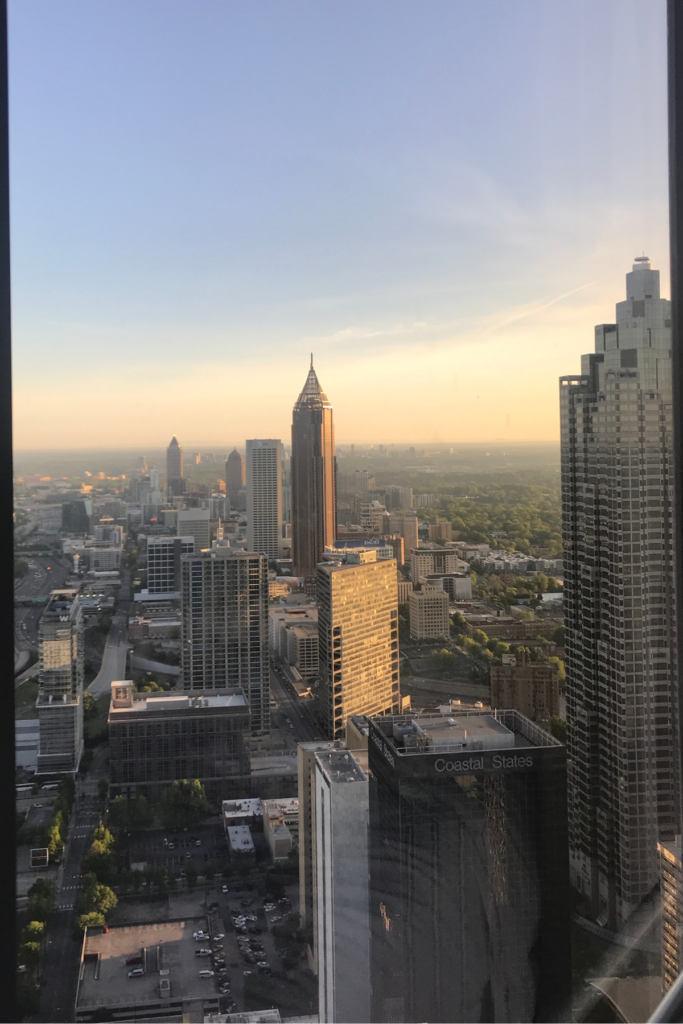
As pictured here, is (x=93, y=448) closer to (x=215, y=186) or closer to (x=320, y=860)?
(x=215, y=186)

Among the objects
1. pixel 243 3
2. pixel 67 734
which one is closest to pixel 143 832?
pixel 67 734

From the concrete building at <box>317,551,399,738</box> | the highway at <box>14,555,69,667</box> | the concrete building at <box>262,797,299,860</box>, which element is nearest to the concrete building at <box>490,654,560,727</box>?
the concrete building at <box>317,551,399,738</box>

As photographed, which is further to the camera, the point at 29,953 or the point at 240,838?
the point at 240,838

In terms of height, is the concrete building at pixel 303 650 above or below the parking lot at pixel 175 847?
A: above

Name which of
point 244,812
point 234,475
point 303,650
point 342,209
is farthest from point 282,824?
point 342,209

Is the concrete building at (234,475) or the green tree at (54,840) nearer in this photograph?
the green tree at (54,840)

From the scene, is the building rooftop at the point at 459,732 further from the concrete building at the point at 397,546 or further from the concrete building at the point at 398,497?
the concrete building at the point at 398,497

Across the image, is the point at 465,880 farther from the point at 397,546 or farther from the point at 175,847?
the point at 397,546

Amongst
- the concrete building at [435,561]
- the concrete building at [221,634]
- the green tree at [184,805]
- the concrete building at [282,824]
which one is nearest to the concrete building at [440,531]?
the concrete building at [435,561]
